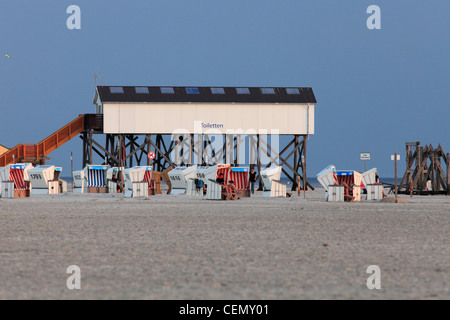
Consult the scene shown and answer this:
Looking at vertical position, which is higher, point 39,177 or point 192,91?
point 192,91

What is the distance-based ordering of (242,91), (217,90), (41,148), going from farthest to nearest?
(242,91), (217,90), (41,148)

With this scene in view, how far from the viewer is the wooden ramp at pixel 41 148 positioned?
191 feet

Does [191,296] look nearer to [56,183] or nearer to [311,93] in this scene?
[56,183]

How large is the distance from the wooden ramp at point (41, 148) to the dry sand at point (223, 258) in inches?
1577

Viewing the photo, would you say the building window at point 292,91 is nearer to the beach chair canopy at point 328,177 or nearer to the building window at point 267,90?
the building window at point 267,90

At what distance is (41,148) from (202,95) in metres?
12.4

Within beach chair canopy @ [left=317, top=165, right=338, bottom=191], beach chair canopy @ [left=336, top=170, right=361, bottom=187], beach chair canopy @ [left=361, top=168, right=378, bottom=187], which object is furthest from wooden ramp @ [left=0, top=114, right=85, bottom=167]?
beach chair canopy @ [left=317, top=165, right=338, bottom=191]

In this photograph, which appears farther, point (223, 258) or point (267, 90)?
point (267, 90)

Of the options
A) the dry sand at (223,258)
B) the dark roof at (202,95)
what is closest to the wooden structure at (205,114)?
the dark roof at (202,95)

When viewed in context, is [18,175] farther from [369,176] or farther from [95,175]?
[369,176]

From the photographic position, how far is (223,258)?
1131 centimetres

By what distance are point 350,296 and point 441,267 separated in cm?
282

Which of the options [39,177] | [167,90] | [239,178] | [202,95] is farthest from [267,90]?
[39,177]

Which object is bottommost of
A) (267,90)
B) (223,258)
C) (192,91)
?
(223,258)
